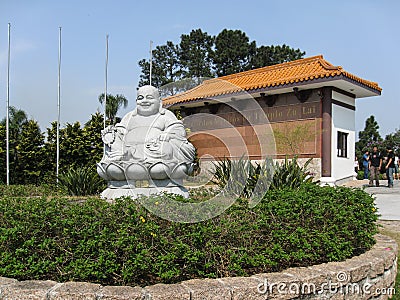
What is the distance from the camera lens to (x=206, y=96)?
51.3 feet

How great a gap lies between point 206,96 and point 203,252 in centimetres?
1258

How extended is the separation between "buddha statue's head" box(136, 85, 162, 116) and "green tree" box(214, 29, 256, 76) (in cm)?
2101

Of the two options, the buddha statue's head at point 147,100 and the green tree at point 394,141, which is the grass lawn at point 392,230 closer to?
the buddha statue's head at point 147,100

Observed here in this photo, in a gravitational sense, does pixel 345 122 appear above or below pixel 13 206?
above

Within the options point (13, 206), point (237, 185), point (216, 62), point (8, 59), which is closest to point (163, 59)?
point (216, 62)

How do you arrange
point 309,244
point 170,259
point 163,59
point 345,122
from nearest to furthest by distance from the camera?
point 170,259, point 309,244, point 345,122, point 163,59

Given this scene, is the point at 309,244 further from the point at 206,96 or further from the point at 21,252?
the point at 206,96

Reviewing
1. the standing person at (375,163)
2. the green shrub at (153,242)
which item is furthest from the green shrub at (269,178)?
the standing person at (375,163)

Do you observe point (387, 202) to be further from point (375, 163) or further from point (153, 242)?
point (153, 242)

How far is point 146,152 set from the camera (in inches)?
233

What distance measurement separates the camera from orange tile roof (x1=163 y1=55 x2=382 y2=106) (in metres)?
13.5

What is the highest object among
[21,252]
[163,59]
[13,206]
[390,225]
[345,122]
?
[163,59]

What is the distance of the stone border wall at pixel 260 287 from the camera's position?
2865 millimetres

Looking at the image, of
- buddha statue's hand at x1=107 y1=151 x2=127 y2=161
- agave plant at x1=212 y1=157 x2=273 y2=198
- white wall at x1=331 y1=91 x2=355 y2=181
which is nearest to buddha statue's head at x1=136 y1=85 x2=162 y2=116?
buddha statue's hand at x1=107 y1=151 x2=127 y2=161
